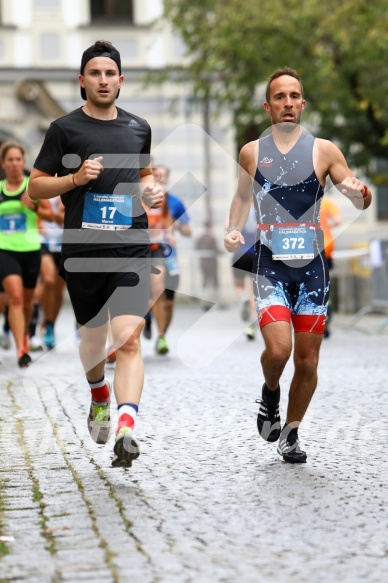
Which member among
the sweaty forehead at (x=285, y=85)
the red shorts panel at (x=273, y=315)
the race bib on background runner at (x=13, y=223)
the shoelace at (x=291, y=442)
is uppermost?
the sweaty forehead at (x=285, y=85)

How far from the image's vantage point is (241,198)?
6.75 m

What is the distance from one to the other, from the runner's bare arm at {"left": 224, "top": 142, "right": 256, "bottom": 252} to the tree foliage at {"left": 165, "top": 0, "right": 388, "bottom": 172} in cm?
1352

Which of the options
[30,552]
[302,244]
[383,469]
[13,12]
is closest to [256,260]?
[302,244]

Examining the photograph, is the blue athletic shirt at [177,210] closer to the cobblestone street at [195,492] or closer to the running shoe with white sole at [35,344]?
the running shoe with white sole at [35,344]

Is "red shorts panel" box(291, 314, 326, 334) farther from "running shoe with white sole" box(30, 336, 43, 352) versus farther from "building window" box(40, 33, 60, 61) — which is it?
"building window" box(40, 33, 60, 61)

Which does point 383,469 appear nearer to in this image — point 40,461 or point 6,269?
point 40,461

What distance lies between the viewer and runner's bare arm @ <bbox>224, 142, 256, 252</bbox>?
21.4ft

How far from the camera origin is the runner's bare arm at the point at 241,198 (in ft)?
21.4

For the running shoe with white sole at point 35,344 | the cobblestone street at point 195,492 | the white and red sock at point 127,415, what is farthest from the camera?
the running shoe with white sole at point 35,344

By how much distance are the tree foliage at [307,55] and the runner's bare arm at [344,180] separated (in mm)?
13740

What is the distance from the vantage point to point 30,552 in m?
4.58

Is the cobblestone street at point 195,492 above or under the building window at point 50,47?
under

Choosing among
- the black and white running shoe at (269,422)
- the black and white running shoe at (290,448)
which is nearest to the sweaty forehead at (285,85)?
the black and white running shoe at (269,422)

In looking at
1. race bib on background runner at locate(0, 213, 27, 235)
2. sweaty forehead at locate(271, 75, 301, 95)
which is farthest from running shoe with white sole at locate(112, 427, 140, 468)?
race bib on background runner at locate(0, 213, 27, 235)
